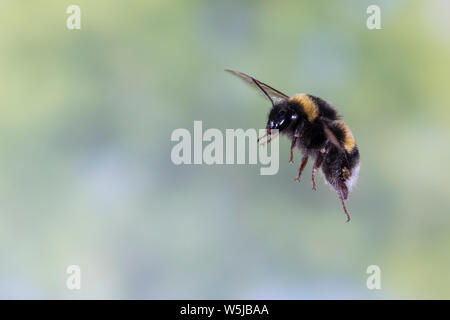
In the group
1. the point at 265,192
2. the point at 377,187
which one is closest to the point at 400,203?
the point at 377,187

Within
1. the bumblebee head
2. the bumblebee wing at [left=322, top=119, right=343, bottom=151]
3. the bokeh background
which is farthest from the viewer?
the bokeh background

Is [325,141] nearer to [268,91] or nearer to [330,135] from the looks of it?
[330,135]

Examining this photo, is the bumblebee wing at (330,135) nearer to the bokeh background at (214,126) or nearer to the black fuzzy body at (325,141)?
the black fuzzy body at (325,141)

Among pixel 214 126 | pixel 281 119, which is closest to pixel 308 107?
pixel 281 119


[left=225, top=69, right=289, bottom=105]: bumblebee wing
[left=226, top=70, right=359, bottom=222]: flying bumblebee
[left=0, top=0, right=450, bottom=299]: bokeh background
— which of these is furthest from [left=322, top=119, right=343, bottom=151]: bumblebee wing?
[left=0, top=0, right=450, bottom=299]: bokeh background

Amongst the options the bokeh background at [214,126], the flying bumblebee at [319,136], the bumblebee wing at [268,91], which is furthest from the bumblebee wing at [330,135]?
the bokeh background at [214,126]

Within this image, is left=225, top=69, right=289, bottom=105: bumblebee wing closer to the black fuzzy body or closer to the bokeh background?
the black fuzzy body

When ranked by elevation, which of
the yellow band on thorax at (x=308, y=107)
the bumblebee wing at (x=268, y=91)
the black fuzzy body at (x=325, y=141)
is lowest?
the black fuzzy body at (x=325, y=141)

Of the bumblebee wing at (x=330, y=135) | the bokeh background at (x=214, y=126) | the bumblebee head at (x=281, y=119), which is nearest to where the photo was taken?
the bumblebee wing at (x=330, y=135)
